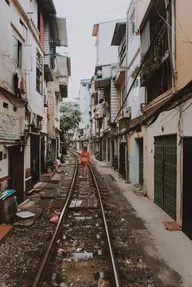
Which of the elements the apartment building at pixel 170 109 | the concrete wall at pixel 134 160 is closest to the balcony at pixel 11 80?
the apartment building at pixel 170 109

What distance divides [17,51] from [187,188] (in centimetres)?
803

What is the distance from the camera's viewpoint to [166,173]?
753 centimetres

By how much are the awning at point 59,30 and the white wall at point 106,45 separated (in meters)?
9.77

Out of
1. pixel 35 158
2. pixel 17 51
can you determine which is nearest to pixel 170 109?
pixel 17 51

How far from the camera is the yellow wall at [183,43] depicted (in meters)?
5.67

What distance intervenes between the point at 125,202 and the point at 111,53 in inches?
965

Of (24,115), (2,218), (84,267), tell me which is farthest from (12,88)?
(84,267)

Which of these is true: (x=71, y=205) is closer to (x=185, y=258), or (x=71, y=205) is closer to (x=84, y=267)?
(x=84, y=267)

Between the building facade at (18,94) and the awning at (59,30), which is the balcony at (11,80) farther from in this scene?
the awning at (59,30)

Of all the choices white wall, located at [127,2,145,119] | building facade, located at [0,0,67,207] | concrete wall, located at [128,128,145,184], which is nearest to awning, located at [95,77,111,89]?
white wall, located at [127,2,145,119]

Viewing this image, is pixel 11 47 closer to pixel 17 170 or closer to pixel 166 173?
pixel 17 170

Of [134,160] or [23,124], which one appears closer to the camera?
[23,124]

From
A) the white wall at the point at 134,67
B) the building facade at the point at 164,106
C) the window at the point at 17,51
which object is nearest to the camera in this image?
the building facade at the point at 164,106

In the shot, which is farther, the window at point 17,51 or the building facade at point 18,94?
the window at point 17,51
